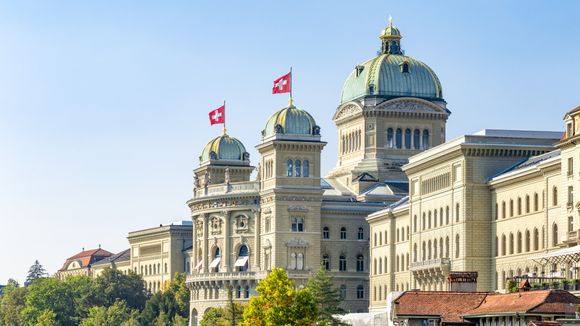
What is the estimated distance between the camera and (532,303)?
91688 millimetres

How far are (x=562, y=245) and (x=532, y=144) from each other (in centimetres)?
2537

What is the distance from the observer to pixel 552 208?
145875 mm

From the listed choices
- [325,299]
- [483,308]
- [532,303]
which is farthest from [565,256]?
[325,299]

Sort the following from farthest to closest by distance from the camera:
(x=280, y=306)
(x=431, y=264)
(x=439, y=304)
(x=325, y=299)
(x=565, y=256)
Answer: (x=431, y=264) < (x=325, y=299) < (x=280, y=306) < (x=565, y=256) < (x=439, y=304)

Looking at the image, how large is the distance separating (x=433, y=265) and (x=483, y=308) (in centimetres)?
7384

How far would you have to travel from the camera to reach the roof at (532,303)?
91.0m

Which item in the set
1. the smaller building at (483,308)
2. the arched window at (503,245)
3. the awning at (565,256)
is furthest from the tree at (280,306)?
the smaller building at (483,308)

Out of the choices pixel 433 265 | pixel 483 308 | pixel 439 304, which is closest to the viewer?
pixel 483 308

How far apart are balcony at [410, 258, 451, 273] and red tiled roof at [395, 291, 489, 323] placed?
6612cm

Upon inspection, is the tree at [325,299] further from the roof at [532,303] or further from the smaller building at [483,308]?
the roof at [532,303]

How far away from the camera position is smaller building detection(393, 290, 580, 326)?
3580 inches

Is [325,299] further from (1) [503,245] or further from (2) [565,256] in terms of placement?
(2) [565,256]

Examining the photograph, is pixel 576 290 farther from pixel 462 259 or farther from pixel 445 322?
pixel 462 259

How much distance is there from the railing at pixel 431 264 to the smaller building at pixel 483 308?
65783 millimetres
